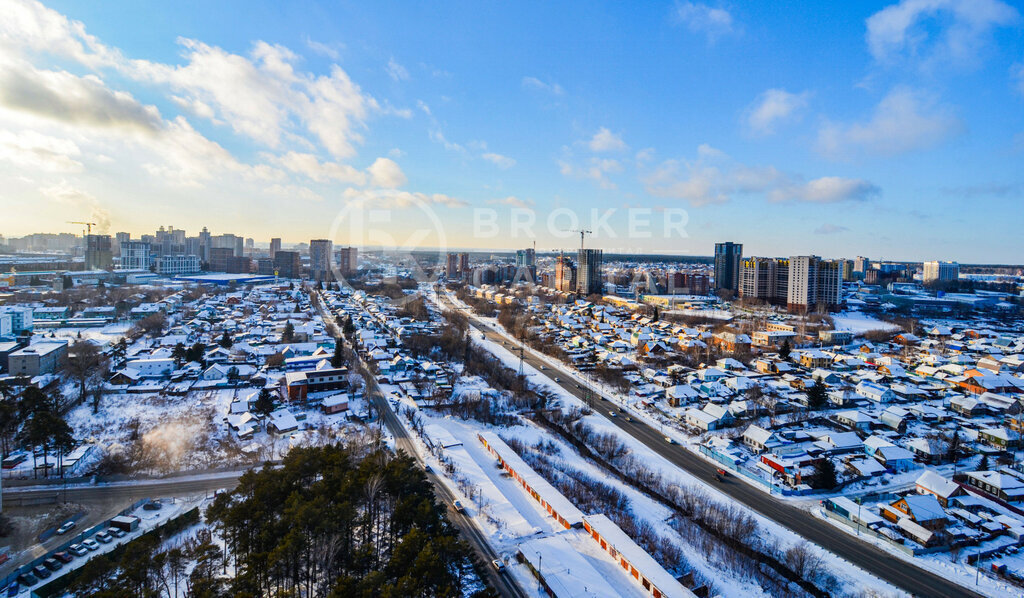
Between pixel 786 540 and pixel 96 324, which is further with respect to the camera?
pixel 96 324

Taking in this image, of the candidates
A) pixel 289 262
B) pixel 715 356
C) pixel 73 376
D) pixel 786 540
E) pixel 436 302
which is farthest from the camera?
pixel 289 262

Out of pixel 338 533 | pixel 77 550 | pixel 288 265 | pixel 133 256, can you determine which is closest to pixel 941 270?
pixel 288 265

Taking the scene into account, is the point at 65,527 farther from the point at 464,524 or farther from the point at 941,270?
the point at 941,270

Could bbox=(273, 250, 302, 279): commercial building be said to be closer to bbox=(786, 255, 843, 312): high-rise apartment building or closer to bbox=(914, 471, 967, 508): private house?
bbox=(786, 255, 843, 312): high-rise apartment building

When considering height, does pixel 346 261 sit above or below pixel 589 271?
above

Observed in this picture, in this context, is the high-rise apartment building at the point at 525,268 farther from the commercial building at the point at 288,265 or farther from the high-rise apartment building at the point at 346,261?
the commercial building at the point at 288,265

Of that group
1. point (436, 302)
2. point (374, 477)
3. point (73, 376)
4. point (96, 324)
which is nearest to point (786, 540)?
point (374, 477)

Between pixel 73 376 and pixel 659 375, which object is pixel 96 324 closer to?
pixel 73 376
